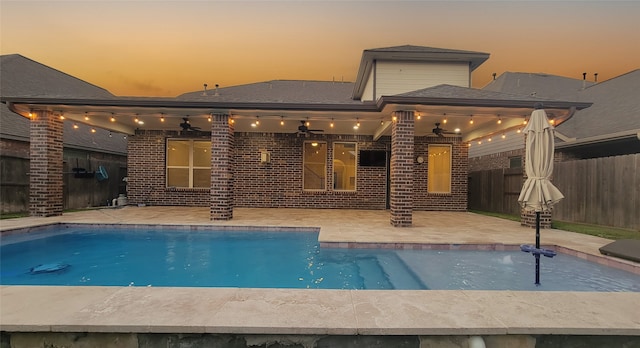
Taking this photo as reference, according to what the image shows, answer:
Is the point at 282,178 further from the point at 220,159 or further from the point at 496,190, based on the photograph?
the point at 496,190

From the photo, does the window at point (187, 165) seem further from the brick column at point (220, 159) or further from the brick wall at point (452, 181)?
the brick wall at point (452, 181)

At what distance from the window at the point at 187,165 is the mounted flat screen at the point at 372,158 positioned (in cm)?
616

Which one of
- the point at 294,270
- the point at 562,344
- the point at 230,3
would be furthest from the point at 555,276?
the point at 230,3

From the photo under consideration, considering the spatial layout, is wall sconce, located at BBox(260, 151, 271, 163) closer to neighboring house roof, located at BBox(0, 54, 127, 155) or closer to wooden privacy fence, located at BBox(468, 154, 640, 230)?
neighboring house roof, located at BBox(0, 54, 127, 155)

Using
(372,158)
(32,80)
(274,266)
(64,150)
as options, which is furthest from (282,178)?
(32,80)

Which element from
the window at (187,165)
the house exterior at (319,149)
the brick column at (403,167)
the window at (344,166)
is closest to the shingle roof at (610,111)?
the house exterior at (319,149)

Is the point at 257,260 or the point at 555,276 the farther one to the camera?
the point at 257,260

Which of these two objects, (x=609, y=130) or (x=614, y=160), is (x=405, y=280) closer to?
(x=614, y=160)

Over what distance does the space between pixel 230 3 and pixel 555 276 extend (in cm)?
1132

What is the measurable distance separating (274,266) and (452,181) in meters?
9.04

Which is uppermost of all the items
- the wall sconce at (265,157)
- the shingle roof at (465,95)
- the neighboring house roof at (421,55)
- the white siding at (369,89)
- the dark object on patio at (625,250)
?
the neighboring house roof at (421,55)

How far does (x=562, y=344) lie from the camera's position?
1.84m

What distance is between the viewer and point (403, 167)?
22.1 ft

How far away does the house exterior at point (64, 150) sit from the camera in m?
8.25
